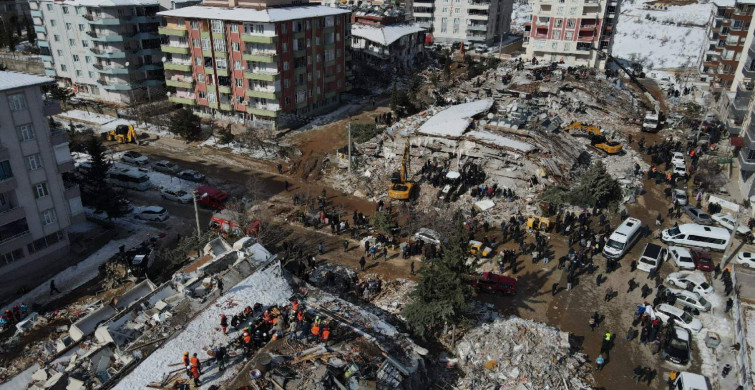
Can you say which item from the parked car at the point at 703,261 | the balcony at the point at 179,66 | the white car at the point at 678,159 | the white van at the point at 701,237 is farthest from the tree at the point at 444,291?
the balcony at the point at 179,66

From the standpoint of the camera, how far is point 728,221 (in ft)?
130

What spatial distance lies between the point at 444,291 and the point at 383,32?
64.2 metres

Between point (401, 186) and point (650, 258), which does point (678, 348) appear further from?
point (401, 186)

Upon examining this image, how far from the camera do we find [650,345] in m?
28.0

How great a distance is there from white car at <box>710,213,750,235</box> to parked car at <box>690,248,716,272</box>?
552cm

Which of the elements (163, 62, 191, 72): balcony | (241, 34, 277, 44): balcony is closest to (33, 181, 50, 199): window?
(241, 34, 277, 44): balcony

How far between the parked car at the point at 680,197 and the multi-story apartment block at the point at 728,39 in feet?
98.5

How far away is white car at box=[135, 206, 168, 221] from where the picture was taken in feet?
135

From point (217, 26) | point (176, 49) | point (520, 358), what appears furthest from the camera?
point (176, 49)

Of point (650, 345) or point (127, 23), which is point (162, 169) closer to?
point (127, 23)

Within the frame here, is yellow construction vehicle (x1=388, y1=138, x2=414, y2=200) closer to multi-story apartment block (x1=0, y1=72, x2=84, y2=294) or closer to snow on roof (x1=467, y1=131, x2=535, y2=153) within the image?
snow on roof (x1=467, y1=131, x2=535, y2=153)

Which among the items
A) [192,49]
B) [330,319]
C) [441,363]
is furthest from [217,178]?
[441,363]

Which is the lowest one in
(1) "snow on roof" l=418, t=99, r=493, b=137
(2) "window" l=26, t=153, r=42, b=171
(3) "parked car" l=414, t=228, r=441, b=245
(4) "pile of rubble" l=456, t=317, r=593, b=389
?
(4) "pile of rubble" l=456, t=317, r=593, b=389

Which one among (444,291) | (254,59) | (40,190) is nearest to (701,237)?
(444,291)
